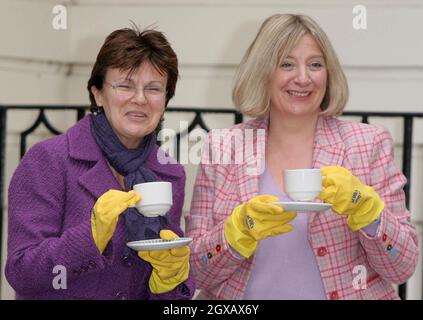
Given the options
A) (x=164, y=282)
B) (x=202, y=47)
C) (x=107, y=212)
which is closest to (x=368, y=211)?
(x=164, y=282)

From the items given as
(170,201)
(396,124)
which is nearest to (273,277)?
(170,201)

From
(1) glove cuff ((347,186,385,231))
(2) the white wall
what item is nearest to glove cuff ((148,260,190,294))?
(1) glove cuff ((347,186,385,231))

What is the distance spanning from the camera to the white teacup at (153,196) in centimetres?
138

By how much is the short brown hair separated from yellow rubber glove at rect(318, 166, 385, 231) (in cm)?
33

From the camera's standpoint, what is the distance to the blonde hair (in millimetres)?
1649

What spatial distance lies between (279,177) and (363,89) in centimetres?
78

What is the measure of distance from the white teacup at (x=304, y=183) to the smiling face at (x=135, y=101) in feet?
0.83

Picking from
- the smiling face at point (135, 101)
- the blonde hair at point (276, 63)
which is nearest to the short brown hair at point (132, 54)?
the smiling face at point (135, 101)

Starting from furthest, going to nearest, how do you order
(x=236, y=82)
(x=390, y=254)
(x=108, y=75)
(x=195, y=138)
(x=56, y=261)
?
(x=195, y=138) < (x=236, y=82) < (x=390, y=254) < (x=108, y=75) < (x=56, y=261)

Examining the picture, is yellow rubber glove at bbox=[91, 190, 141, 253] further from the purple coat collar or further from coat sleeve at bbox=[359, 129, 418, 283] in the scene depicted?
coat sleeve at bbox=[359, 129, 418, 283]

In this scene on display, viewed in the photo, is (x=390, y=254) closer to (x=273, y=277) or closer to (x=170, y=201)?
(x=273, y=277)

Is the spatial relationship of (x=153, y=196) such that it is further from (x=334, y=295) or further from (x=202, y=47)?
(x=202, y=47)
